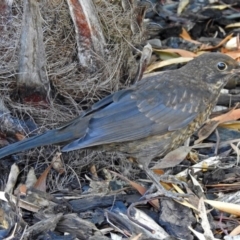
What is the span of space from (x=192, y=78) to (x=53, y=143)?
120cm

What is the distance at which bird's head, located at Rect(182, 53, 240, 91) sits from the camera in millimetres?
5465

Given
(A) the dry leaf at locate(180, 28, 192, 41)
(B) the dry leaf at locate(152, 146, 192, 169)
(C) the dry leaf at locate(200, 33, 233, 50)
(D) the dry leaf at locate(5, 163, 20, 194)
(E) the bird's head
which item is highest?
(E) the bird's head

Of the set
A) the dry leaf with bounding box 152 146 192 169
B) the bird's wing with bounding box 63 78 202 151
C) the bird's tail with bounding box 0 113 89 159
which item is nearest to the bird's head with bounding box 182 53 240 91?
the bird's wing with bounding box 63 78 202 151

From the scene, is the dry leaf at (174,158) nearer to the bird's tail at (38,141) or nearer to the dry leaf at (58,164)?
the dry leaf at (58,164)

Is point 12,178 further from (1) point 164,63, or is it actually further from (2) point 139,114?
(1) point 164,63

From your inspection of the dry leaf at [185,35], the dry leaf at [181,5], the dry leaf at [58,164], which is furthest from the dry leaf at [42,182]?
the dry leaf at [181,5]

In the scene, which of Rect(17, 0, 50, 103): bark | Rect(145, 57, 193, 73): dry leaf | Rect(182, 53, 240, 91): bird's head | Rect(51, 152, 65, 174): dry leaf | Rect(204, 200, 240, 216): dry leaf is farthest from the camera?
Rect(145, 57, 193, 73): dry leaf

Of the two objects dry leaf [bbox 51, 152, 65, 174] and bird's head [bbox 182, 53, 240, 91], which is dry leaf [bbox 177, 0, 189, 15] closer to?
bird's head [bbox 182, 53, 240, 91]

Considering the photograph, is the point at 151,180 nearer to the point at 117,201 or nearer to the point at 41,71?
the point at 117,201

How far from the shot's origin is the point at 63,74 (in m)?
5.58

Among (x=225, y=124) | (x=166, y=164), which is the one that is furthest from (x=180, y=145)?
(x=225, y=124)

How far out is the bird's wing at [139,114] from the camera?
16.0ft

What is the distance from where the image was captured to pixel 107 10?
5891mm

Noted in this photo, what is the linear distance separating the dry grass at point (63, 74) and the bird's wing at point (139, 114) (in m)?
0.47
